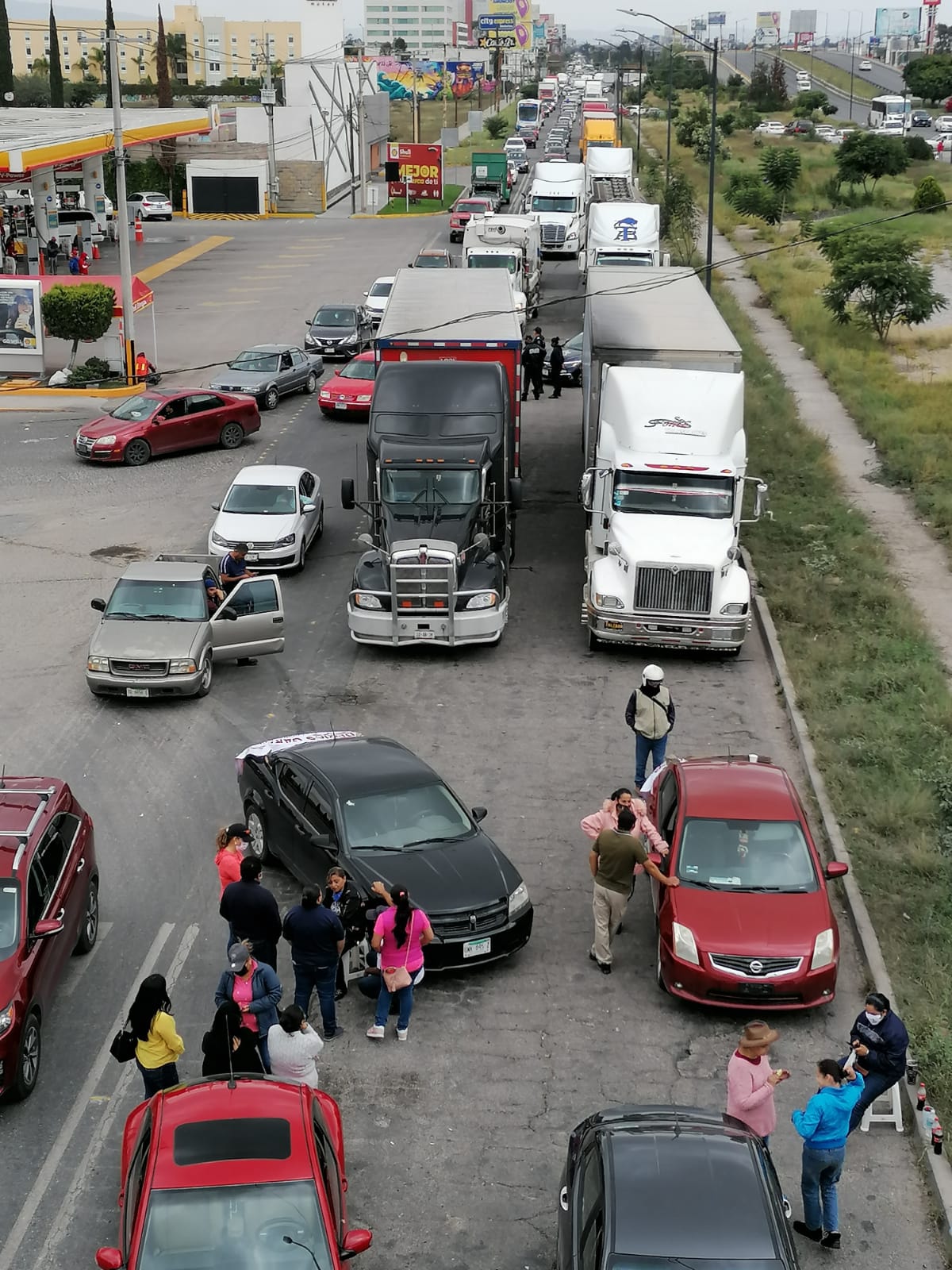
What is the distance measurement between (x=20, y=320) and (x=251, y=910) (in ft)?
98.7

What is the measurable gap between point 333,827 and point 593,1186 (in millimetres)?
5221

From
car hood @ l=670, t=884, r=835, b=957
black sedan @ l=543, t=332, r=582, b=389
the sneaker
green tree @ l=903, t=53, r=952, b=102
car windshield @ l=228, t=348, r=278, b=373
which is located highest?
green tree @ l=903, t=53, r=952, b=102

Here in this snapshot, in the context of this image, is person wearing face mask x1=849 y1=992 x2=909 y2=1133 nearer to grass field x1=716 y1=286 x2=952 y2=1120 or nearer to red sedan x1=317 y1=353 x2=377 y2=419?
grass field x1=716 y1=286 x2=952 y2=1120

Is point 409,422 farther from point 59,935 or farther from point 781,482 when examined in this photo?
point 59,935

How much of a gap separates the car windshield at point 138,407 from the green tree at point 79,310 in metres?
7.82

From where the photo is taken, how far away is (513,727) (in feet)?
58.9

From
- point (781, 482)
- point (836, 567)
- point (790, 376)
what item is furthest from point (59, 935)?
point (790, 376)

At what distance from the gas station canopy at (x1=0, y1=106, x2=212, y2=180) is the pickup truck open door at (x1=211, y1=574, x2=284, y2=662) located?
3037 centimetres

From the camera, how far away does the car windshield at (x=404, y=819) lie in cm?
1278

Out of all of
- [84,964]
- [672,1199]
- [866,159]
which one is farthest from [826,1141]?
[866,159]

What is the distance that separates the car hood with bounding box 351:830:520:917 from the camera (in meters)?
12.1

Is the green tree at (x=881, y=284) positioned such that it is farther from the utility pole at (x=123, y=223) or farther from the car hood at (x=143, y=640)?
the car hood at (x=143, y=640)

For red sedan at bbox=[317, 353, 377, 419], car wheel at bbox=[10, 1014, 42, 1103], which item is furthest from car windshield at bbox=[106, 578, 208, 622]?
red sedan at bbox=[317, 353, 377, 419]

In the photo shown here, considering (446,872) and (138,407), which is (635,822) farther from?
(138,407)
